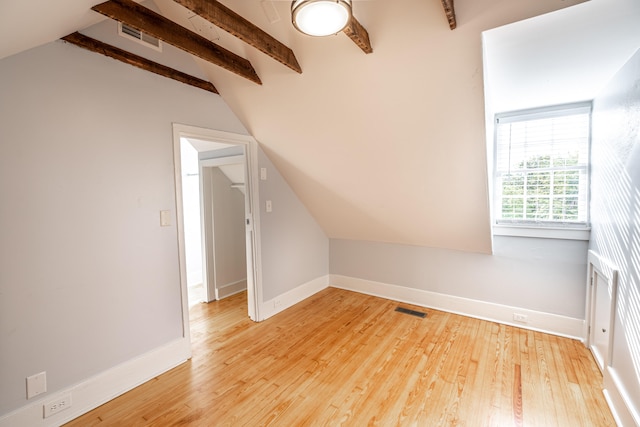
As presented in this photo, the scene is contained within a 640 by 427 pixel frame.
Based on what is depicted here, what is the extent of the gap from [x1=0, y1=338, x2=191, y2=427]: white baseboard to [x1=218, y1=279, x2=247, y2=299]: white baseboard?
1.43 metres

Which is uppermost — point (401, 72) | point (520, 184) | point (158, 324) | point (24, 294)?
point (401, 72)

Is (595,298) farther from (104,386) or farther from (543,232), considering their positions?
(104,386)

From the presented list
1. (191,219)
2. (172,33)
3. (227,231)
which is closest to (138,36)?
(172,33)

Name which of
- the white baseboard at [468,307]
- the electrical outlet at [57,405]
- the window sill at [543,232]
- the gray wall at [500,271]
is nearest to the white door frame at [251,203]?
the electrical outlet at [57,405]

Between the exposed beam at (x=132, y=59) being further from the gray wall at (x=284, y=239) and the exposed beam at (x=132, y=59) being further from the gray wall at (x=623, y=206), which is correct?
the gray wall at (x=623, y=206)

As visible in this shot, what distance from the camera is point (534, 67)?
2062 millimetres

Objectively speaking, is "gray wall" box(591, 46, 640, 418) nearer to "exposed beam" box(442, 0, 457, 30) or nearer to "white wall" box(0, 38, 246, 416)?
"exposed beam" box(442, 0, 457, 30)

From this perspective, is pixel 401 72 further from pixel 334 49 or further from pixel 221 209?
pixel 221 209

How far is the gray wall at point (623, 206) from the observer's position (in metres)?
1.57

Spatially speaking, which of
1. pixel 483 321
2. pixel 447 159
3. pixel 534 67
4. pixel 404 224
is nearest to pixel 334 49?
pixel 447 159

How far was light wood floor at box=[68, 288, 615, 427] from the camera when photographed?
1.84 m

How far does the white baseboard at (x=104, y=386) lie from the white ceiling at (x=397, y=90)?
1.99m

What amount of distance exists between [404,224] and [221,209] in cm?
237

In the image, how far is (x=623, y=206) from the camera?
1.78 m
